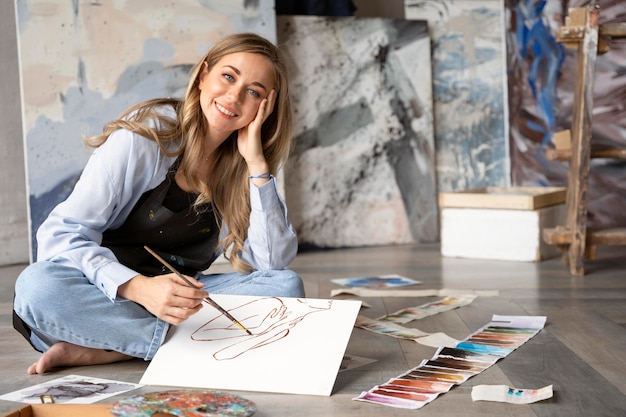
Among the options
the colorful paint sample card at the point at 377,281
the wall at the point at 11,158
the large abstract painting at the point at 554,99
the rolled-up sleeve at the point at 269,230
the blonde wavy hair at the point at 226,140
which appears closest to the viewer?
the blonde wavy hair at the point at 226,140

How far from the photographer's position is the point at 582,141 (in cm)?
354

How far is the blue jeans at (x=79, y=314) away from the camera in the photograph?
1924mm

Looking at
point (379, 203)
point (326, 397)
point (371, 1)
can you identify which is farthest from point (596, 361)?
point (371, 1)

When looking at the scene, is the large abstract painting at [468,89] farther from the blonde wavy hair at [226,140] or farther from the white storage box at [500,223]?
the blonde wavy hair at [226,140]

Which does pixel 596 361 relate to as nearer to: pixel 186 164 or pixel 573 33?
pixel 186 164

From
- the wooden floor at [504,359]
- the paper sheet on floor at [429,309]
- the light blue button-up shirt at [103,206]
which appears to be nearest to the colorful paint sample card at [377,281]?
the wooden floor at [504,359]

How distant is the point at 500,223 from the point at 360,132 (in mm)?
1060

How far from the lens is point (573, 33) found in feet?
11.4

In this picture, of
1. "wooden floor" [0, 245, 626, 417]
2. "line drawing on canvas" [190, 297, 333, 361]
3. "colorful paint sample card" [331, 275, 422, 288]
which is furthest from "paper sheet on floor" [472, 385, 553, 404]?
"colorful paint sample card" [331, 275, 422, 288]

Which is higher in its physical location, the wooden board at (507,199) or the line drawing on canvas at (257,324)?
the wooden board at (507,199)

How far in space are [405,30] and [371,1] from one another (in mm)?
932

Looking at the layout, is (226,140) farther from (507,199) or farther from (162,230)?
(507,199)

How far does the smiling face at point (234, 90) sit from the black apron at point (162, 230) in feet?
0.55

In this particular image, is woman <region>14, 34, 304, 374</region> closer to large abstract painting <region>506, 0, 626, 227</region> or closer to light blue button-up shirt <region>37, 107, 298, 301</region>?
light blue button-up shirt <region>37, 107, 298, 301</region>
